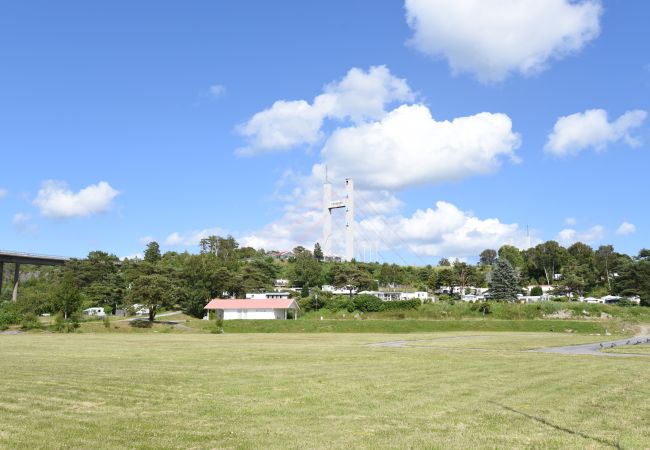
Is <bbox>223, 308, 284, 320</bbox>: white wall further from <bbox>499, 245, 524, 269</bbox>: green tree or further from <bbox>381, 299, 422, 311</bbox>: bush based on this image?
<bbox>499, 245, 524, 269</bbox>: green tree

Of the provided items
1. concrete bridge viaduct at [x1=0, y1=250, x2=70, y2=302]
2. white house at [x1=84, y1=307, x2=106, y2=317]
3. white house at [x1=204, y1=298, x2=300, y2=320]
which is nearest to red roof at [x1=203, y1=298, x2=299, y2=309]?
white house at [x1=204, y1=298, x2=300, y2=320]

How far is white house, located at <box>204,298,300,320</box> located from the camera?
91188 mm

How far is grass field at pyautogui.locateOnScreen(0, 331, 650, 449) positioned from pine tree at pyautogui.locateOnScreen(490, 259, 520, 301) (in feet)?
261

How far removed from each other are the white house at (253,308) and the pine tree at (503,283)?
39644 mm

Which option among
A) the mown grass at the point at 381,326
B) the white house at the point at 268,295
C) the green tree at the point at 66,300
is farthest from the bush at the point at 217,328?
the white house at the point at 268,295

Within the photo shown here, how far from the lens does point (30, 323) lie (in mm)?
70875

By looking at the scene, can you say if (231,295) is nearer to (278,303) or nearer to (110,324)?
(278,303)

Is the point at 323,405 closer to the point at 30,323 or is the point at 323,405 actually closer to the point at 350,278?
the point at 30,323

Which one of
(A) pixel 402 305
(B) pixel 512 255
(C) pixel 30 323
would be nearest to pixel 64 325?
(C) pixel 30 323

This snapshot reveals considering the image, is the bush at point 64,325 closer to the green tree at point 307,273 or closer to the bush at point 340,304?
the bush at point 340,304

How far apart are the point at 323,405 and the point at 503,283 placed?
9418cm

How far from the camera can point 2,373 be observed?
20.4 metres

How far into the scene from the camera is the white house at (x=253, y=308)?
9119 centimetres

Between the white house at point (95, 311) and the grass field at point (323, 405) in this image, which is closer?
the grass field at point (323, 405)
